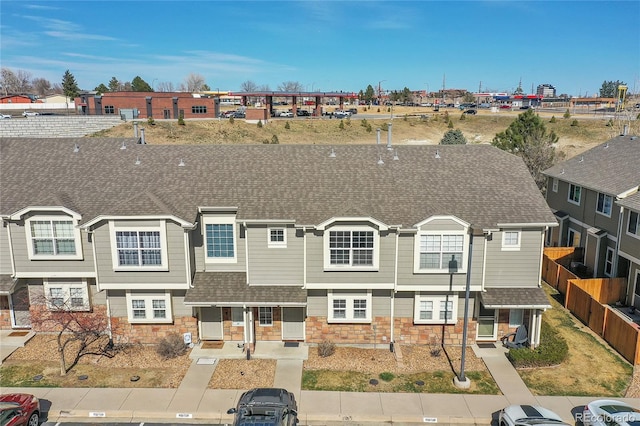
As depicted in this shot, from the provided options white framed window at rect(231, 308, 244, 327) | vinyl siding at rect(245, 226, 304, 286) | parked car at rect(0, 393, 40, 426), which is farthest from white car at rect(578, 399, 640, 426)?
parked car at rect(0, 393, 40, 426)

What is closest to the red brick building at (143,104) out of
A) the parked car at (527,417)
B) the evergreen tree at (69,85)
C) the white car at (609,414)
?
the evergreen tree at (69,85)

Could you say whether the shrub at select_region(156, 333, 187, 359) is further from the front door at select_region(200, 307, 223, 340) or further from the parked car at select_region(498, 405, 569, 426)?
the parked car at select_region(498, 405, 569, 426)

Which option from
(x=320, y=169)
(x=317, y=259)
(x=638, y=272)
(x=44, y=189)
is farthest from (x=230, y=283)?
(x=638, y=272)

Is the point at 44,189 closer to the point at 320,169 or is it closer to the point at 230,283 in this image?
the point at 230,283

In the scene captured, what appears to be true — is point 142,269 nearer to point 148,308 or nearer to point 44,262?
point 148,308

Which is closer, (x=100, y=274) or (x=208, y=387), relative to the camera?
(x=208, y=387)

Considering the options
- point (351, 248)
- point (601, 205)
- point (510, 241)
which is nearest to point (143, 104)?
point (351, 248)
